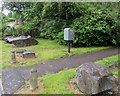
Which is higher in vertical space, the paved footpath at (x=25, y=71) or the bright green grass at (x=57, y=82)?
the bright green grass at (x=57, y=82)

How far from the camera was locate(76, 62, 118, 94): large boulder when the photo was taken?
132 inches

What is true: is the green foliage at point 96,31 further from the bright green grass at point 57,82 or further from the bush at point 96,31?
the bright green grass at point 57,82

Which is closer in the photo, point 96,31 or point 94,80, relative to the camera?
point 94,80

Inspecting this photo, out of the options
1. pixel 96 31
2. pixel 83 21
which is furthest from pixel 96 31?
pixel 83 21

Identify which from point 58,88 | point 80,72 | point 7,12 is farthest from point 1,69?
point 7,12

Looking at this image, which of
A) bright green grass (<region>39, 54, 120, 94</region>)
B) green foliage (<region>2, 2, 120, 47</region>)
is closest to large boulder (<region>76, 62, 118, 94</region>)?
bright green grass (<region>39, 54, 120, 94</region>)

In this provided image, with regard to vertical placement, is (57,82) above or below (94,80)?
below

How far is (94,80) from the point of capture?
334 cm

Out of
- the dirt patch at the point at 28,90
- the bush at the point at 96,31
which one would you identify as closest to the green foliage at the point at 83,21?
the bush at the point at 96,31

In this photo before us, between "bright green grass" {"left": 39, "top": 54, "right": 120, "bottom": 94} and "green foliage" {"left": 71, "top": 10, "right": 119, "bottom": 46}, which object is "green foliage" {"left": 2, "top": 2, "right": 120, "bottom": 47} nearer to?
"green foliage" {"left": 71, "top": 10, "right": 119, "bottom": 46}

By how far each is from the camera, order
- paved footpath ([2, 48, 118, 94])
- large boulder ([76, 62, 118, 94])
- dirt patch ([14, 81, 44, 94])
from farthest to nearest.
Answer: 1. paved footpath ([2, 48, 118, 94])
2. dirt patch ([14, 81, 44, 94])
3. large boulder ([76, 62, 118, 94])

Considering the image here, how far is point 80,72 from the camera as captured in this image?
12.3 ft

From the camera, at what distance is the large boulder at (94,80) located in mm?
3354

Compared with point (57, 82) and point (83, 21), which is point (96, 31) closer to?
point (83, 21)
